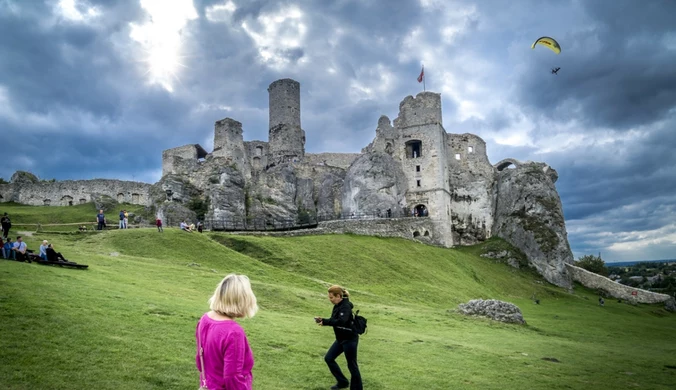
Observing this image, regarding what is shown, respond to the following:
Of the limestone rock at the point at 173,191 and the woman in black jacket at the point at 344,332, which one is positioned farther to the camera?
the limestone rock at the point at 173,191

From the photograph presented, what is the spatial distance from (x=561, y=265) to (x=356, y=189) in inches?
1175

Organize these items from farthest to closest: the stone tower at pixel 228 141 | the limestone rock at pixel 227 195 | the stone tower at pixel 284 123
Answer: the stone tower at pixel 284 123, the stone tower at pixel 228 141, the limestone rock at pixel 227 195

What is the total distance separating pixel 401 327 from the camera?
861 inches

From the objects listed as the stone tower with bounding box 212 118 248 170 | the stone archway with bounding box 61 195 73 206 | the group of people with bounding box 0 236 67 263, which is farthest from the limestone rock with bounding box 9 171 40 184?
the group of people with bounding box 0 236 67 263

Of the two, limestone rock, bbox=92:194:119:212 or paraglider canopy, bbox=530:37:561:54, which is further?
limestone rock, bbox=92:194:119:212

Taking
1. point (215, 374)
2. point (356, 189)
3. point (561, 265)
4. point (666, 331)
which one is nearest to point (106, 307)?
point (215, 374)

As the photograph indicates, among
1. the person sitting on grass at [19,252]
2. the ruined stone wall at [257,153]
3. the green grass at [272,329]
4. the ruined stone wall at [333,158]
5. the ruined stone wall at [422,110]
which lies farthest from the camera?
the ruined stone wall at [333,158]

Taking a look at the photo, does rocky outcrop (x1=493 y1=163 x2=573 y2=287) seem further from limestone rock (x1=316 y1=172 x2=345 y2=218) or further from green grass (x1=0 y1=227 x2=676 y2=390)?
green grass (x1=0 y1=227 x2=676 y2=390)

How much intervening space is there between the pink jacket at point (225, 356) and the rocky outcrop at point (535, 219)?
2509 inches

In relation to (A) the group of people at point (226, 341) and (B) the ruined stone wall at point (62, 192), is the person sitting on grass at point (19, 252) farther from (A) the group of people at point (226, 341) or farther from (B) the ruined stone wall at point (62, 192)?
(B) the ruined stone wall at point (62, 192)

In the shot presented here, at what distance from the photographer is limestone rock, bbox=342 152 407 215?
6444 centimetres

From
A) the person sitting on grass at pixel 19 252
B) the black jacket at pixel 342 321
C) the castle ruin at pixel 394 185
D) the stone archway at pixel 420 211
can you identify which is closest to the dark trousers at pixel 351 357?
the black jacket at pixel 342 321

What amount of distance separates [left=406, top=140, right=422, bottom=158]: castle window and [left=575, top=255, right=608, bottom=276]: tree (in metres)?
41.1

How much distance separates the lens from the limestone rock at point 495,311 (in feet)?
92.1
